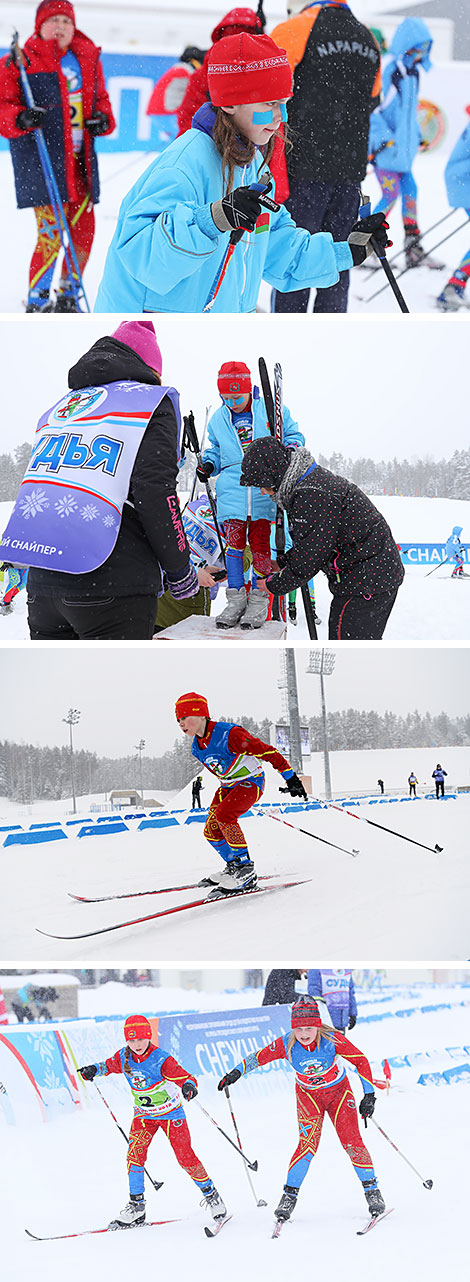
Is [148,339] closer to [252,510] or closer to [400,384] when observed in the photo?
[252,510]

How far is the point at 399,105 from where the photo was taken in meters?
3.92

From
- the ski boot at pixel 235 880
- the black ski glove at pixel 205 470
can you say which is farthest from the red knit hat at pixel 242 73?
the ski boot at pixel 235 880

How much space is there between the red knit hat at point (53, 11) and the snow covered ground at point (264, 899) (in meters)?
Result: 2.83

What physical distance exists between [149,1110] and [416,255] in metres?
3.70

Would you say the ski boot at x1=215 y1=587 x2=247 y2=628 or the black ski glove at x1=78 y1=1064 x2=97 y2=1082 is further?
the black ski glove at x1=78 y1=1064 x2=97 y2=1082

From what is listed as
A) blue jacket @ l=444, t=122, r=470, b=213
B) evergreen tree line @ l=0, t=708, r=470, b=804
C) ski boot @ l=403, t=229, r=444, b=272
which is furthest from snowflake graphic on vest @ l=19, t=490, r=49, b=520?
blue jacket @ l=444, t=122, r=470, b=213

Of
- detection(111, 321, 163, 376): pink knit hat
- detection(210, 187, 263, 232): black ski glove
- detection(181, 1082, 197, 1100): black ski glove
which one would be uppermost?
detection(210, 187, 263, 232): black ski glove

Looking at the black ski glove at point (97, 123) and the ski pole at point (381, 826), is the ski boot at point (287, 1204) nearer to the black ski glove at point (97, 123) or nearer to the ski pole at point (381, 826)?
the ski pole at point (381, 826)

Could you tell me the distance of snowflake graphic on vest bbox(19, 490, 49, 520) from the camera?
1865 mm

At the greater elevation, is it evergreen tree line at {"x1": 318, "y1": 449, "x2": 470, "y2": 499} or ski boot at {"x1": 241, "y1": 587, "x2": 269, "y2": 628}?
evergreen tree line at {"x1": 318, "y1": 449, "x2": 470, "y2": 499}

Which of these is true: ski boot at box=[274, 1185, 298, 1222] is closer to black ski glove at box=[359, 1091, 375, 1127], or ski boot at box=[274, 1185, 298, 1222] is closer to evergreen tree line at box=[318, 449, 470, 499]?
black ski glove at box=[359, 1091, 375, 1127]

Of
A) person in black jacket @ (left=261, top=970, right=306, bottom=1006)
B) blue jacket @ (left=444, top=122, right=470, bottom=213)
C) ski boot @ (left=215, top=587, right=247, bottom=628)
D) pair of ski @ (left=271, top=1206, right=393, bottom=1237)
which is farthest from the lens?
blue jacket @ (left=444, top=122, right=470, bottom=213)

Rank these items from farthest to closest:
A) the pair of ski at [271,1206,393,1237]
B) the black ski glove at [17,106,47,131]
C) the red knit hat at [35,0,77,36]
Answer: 1. the red knit hat at [35,0,77,36]
2. the black ski glove at [17,106,47,131]
3. the pair of ski at [271,1206,393,1237]

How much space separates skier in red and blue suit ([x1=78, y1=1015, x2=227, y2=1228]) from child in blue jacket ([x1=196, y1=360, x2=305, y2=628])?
1375mm
